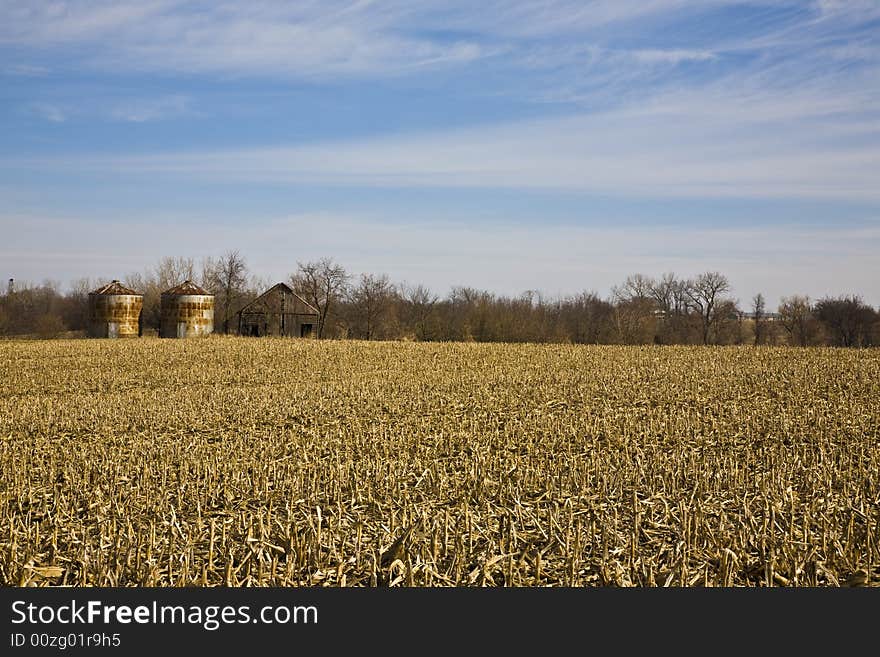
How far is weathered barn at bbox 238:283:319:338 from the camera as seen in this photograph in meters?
61.8

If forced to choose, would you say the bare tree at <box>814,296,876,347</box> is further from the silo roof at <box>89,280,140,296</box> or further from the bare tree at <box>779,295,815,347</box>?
the silo roof at <box>89,280,140,296</box>

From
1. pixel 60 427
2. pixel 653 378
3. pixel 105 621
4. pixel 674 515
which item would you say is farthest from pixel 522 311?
pixel 105 621

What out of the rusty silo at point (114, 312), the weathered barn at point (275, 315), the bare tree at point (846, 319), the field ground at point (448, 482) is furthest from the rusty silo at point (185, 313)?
the bare tree at point (846, 319)

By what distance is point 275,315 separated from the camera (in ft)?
203

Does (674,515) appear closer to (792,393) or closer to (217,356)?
(792,393)

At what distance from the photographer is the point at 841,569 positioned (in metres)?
7.71

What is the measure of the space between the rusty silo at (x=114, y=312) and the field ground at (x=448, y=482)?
31.7 m

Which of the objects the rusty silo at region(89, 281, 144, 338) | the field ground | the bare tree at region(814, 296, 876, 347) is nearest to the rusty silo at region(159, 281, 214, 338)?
the rusty silo at region(89, 281, 144, 338)

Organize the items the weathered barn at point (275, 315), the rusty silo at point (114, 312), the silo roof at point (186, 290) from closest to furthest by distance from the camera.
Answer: the rusty silo at point (114, 312), the silo roof at point (186, 290), the weathered barn at point (275, 315)

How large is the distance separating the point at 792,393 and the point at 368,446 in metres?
15.4

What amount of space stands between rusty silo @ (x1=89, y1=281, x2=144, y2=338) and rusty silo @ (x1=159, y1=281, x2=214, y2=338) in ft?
7.06

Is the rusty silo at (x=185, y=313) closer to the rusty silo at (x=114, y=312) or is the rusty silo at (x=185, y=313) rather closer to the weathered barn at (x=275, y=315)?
the rusty silo at (x=114, y=312)

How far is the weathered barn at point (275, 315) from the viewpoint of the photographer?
61750 mm

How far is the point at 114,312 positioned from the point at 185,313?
542 centimetres
